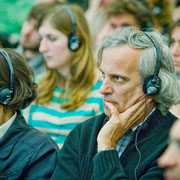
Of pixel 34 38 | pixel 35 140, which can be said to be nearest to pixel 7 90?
pixel 35 140

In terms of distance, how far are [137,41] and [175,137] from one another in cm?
Answer: 91

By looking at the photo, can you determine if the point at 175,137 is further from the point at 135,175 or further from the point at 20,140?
the point at 20,140

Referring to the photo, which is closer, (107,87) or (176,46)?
(107,87)

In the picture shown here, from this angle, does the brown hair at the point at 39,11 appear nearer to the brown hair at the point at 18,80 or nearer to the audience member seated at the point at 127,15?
the audience member seated at the point at 127,15

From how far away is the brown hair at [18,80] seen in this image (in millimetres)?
2242

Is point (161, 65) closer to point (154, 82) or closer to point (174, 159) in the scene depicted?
point (154, 82)

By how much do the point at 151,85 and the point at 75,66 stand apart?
137 cm

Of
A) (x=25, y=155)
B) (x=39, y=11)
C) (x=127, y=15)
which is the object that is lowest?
(x=25, y=155)

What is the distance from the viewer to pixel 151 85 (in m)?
2.01

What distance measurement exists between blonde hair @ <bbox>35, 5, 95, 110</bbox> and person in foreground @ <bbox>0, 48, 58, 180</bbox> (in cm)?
81

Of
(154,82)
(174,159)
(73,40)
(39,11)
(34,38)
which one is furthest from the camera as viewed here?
(34,38)

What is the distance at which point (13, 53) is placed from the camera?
2.33 metres

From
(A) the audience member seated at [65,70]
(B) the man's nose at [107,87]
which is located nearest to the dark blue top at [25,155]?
(B) the man's nose at [107,87]

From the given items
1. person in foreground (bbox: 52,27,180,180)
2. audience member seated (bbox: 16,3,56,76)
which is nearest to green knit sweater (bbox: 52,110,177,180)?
person in foreground (bbox: 52,27,180,180)
